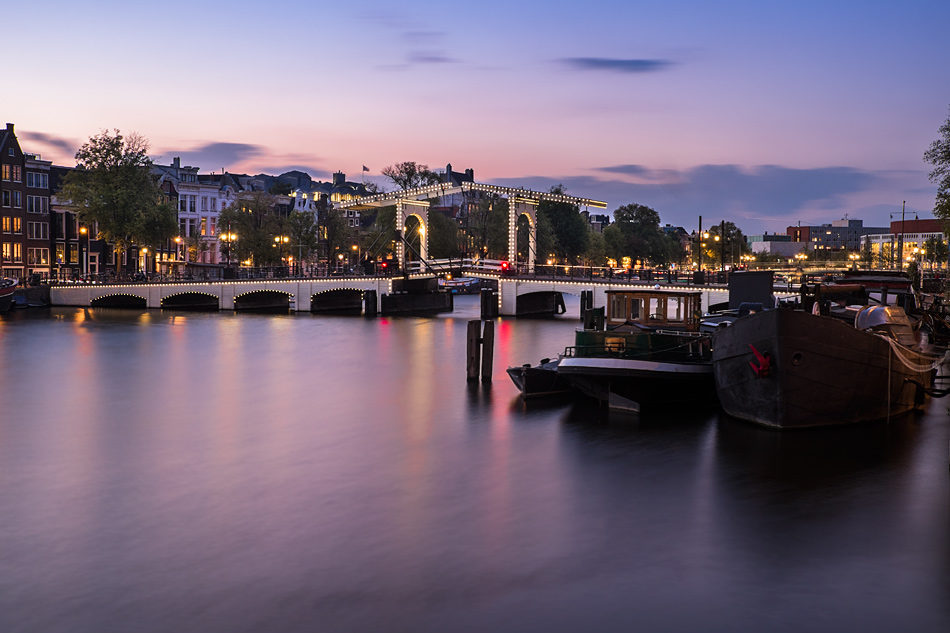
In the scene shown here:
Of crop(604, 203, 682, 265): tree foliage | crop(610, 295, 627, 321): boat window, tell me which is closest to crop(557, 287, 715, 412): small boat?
crop(610, 295, 627, 321): boat window

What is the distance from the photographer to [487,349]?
115 feet

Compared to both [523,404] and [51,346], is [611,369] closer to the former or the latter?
[523,404]

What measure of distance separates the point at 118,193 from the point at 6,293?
13.5m

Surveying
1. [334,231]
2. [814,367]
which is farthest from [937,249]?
[814,367]

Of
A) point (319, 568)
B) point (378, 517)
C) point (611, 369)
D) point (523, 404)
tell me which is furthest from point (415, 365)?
point (319, 568)

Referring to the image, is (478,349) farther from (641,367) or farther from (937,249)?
(937,249)

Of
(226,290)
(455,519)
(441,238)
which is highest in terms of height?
(441,238)

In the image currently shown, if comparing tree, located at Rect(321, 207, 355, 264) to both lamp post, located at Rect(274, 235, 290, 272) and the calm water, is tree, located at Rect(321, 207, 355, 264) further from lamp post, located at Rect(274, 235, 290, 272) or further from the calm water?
the calm water

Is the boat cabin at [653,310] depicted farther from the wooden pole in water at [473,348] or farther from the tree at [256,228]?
the tree at [256,228]

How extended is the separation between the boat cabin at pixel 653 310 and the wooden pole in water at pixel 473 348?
197 inches

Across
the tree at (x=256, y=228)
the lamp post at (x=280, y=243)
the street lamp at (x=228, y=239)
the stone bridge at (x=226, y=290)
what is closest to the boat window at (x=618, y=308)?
the stone bridge at (x=226, y=290)

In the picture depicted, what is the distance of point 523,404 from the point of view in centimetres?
3039

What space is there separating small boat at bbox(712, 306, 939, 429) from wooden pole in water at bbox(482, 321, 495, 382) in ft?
34.2

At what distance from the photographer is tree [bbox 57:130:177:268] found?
84.0m
